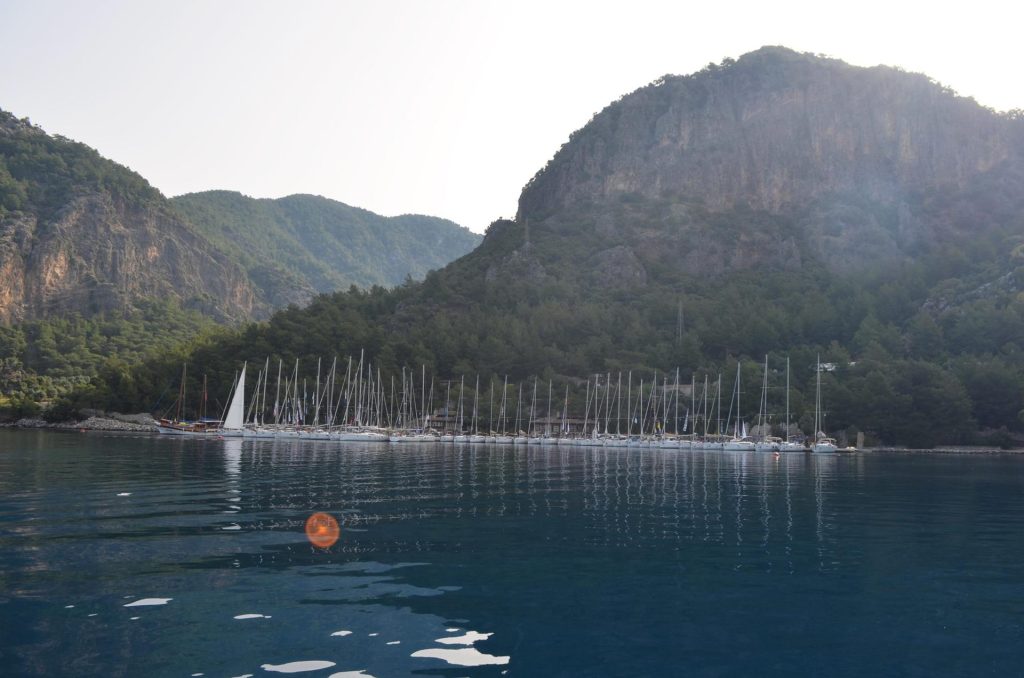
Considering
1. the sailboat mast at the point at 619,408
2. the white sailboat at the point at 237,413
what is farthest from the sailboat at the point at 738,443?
the white sailboat at the point at 237,413

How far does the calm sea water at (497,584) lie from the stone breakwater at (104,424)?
4028 inches

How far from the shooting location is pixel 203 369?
158 m

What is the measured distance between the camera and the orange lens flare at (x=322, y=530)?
25219 millimetres

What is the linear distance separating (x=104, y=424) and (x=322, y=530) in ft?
408

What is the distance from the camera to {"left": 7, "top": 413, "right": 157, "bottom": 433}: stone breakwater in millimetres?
134000

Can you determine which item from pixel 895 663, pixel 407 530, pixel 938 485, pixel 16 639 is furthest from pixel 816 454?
pixel 16 639

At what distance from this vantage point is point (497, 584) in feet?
65.6

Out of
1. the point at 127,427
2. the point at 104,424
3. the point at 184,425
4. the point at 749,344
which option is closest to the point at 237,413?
the point at 184,425

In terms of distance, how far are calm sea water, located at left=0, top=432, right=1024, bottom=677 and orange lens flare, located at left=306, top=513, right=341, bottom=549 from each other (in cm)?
57

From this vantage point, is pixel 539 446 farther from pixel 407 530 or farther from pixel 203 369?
pixel 407 530

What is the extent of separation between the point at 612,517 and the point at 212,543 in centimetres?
1567

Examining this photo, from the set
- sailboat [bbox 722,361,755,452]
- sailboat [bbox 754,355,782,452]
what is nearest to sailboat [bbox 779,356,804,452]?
sailboat [bbox 754,355,782,452]

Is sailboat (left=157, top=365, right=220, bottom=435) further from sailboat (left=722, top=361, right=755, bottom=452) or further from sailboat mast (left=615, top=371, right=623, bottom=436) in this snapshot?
sailboat (left=722, top=361, right=755, bottom=452)

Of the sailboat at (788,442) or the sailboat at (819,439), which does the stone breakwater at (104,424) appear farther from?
the sailboat at (819,439)
